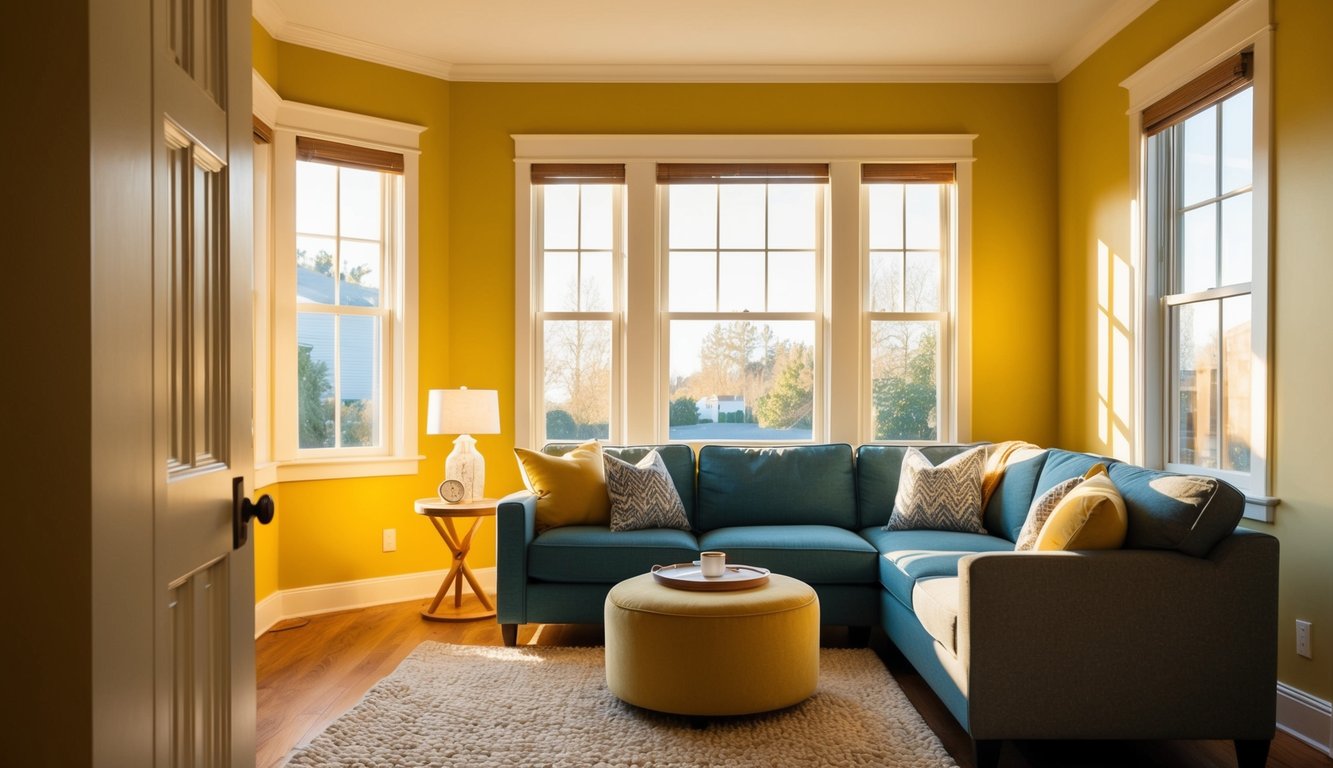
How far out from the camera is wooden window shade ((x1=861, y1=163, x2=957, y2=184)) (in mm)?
5156

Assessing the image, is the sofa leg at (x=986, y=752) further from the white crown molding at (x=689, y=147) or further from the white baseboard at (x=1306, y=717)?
the white crown molding at (x=689, y=147)

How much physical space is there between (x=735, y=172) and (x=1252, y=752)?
3.67 m

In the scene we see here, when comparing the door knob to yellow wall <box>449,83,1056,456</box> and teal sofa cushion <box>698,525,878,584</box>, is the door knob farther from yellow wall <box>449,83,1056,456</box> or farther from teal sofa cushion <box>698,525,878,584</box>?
yellow wall <box>449,83,1056,456</box>

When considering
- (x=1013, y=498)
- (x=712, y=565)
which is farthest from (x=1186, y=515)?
(x=712, y=565)

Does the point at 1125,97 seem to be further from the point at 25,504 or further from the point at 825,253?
the point at 25,504

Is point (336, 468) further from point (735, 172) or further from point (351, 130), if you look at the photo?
point (735, 172)

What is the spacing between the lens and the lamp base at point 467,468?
462 centimetres

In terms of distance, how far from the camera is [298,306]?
465 cm

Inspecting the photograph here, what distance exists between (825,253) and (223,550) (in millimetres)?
4202

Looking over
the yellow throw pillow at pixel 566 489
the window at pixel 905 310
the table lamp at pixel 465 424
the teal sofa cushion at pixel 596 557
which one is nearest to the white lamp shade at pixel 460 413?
the table lamp at pixel 465 424

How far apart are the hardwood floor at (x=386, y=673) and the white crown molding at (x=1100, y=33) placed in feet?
10.4

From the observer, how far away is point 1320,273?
10.1 feet

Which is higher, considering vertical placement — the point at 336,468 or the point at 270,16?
the point at 270,16

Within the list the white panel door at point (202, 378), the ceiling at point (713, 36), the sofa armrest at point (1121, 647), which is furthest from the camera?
the ceiling at point (713, 36)
